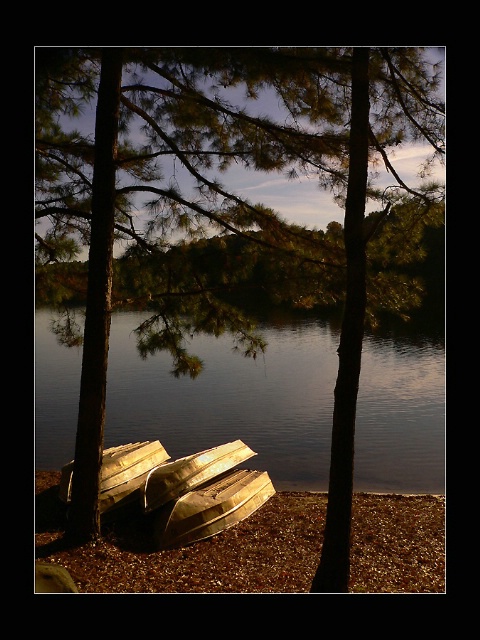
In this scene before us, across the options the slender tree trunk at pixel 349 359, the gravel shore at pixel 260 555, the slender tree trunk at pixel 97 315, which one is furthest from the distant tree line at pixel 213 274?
the gravel shore at pixel 260 555

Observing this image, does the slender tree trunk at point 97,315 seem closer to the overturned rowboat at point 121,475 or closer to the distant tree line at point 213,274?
the distant tree line at point 213,274

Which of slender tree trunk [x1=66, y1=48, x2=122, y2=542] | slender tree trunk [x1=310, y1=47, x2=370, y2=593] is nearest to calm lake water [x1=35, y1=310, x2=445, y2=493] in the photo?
slender tree trunk [x1=66, y1=48, x2=122, y2=542]

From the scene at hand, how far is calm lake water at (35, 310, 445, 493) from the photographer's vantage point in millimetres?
11203

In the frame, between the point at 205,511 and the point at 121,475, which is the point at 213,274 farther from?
the point at 121,475

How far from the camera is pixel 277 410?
15938 mm

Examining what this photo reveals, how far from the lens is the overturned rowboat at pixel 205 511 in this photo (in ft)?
21.6

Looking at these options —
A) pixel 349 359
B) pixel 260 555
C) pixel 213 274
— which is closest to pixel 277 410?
pixel 260 555

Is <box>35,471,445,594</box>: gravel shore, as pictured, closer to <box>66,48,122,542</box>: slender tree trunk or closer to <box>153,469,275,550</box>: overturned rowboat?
<box>153,469,275,550</box>: overturned rowboat

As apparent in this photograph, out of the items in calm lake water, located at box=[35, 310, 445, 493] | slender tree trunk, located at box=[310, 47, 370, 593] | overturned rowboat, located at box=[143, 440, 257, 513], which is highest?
slender tree trunk, located at box=[310, 47, 370, 593]

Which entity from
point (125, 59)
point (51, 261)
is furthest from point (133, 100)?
point (51, 261)

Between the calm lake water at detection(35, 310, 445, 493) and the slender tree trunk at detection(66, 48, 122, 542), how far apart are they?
65 centimetres

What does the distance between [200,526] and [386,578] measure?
2.17 m
